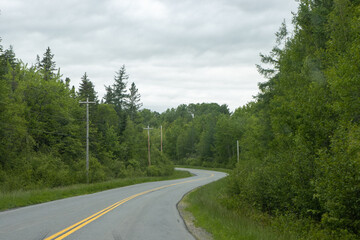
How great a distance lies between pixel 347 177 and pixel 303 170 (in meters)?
3.77

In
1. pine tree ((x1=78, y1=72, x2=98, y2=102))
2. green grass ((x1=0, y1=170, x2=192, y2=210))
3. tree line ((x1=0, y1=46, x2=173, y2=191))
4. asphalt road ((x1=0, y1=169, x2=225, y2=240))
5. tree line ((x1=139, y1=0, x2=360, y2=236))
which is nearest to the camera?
asphalt road ((x1=0, y1=169, x2=225, y2=240))

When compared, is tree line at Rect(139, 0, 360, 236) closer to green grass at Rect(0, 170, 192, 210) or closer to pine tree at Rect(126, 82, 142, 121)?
green grass at Rect(0, 170, 192, 210)

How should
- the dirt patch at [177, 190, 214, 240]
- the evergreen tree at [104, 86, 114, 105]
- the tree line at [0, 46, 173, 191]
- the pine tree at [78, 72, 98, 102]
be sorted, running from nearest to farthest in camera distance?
the dirt patch at [177, 190, 214, 240]
the tree line at [0, 46, 173, 191]
the pine tree at [78, 72, 98, 102]
the evergreen tree at [104, 86, 114, 105]

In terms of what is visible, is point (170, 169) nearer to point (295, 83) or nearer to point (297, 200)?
point (295, 83)

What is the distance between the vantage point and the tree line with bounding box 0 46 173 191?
26469 millimetres

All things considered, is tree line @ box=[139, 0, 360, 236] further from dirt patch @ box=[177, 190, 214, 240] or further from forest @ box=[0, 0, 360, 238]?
dirt patch @ box=[177, 190, 214, 240]

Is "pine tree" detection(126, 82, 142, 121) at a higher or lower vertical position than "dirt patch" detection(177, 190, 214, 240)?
higher

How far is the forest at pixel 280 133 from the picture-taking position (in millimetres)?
10755

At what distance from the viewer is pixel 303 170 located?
1308 cm

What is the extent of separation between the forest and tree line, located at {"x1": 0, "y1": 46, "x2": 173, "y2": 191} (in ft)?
0.41

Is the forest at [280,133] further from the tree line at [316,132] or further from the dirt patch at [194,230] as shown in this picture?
the dirt patch at [194,230]

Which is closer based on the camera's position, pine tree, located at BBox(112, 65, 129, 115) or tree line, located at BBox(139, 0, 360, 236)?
tree line, located at BBox(139, 0, 360, 236)

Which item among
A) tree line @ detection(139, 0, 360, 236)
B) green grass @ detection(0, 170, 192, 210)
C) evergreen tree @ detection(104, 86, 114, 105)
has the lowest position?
green grass @ detection(0, 170, 192, 210)

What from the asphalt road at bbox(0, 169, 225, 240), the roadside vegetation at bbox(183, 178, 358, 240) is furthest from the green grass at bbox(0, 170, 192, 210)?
the roadside vegetation at bbox(183, 178, 358, 240)
